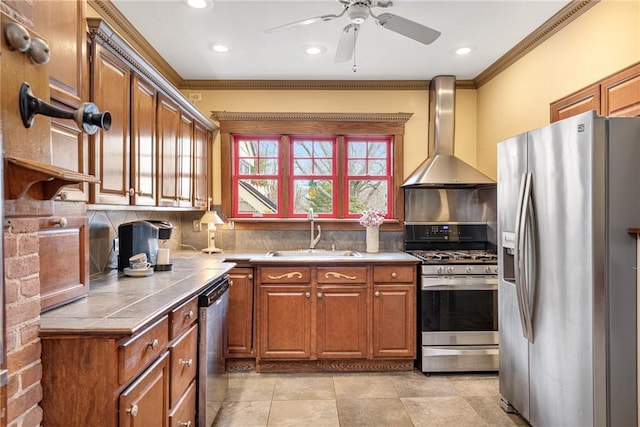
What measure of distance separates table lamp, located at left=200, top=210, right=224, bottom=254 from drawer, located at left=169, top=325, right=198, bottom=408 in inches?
60.3

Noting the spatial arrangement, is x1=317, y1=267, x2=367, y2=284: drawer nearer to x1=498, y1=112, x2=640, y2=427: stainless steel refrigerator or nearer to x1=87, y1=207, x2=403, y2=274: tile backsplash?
x1=87, y1=207, x2=403, y2=274: tile backsplash

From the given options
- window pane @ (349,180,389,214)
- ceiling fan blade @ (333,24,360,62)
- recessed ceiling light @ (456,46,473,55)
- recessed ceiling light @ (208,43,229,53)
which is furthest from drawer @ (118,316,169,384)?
recessed ceiling light @ (456,46,473,55)

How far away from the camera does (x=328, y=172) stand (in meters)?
3.91

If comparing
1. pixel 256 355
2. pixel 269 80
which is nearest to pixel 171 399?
pixel 256 355

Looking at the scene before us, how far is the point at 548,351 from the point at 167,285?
84.7 inches

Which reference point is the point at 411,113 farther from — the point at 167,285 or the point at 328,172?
the point at 167,285

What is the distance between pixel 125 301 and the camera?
1.67 metres

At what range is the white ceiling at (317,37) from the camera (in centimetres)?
245

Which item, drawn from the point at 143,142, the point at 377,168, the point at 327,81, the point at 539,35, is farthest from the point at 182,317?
the point at 539,35

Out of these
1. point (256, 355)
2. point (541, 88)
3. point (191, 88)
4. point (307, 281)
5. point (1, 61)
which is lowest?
point (256, 355)

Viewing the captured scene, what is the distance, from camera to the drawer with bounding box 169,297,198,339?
5.68 ft

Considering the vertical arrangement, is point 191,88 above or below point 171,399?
above

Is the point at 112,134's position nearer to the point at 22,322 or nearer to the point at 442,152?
the point at 22,322

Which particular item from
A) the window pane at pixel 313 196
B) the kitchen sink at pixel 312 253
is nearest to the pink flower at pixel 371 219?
the kitchen sink at pixel 312 253
